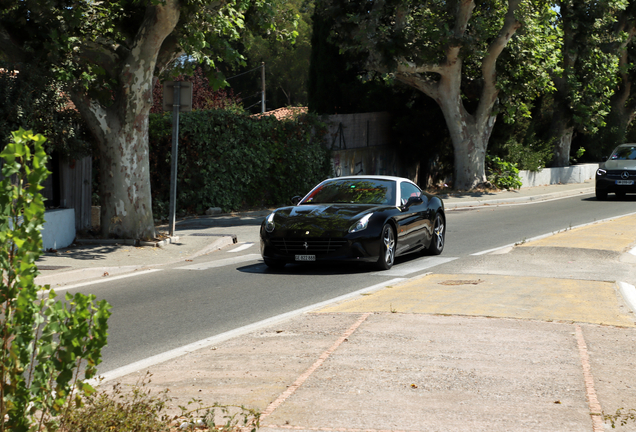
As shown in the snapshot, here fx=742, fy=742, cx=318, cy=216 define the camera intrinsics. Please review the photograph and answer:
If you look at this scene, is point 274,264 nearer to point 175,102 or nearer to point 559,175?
point 175,102

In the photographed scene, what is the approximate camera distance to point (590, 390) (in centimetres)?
483

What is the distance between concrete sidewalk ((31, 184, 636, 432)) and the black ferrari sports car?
3.65 ft

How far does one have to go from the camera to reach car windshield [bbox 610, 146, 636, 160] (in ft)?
87.5

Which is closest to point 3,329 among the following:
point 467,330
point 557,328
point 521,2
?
point 467,330

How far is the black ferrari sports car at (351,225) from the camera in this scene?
10.5 metres

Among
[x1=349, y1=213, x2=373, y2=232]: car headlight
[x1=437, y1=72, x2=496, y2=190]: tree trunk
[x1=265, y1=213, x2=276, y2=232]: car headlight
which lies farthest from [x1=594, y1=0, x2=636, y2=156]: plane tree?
Answer: [x1=265, y1=213, x2=276, y2=232]: car headlight

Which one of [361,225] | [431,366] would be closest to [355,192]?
[361,225]

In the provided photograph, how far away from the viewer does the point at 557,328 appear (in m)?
6.66

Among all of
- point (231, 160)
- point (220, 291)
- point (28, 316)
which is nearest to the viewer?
point (28, 316)

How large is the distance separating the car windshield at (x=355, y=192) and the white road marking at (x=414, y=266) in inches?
40.8

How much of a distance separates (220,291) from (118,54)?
20.6ft

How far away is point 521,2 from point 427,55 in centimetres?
381

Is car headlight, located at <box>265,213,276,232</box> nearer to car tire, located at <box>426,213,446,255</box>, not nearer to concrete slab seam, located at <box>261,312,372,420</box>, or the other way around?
car tire, located at <box>426,213,446,255</box>

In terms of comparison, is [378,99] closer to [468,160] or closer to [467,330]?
[468,160]
